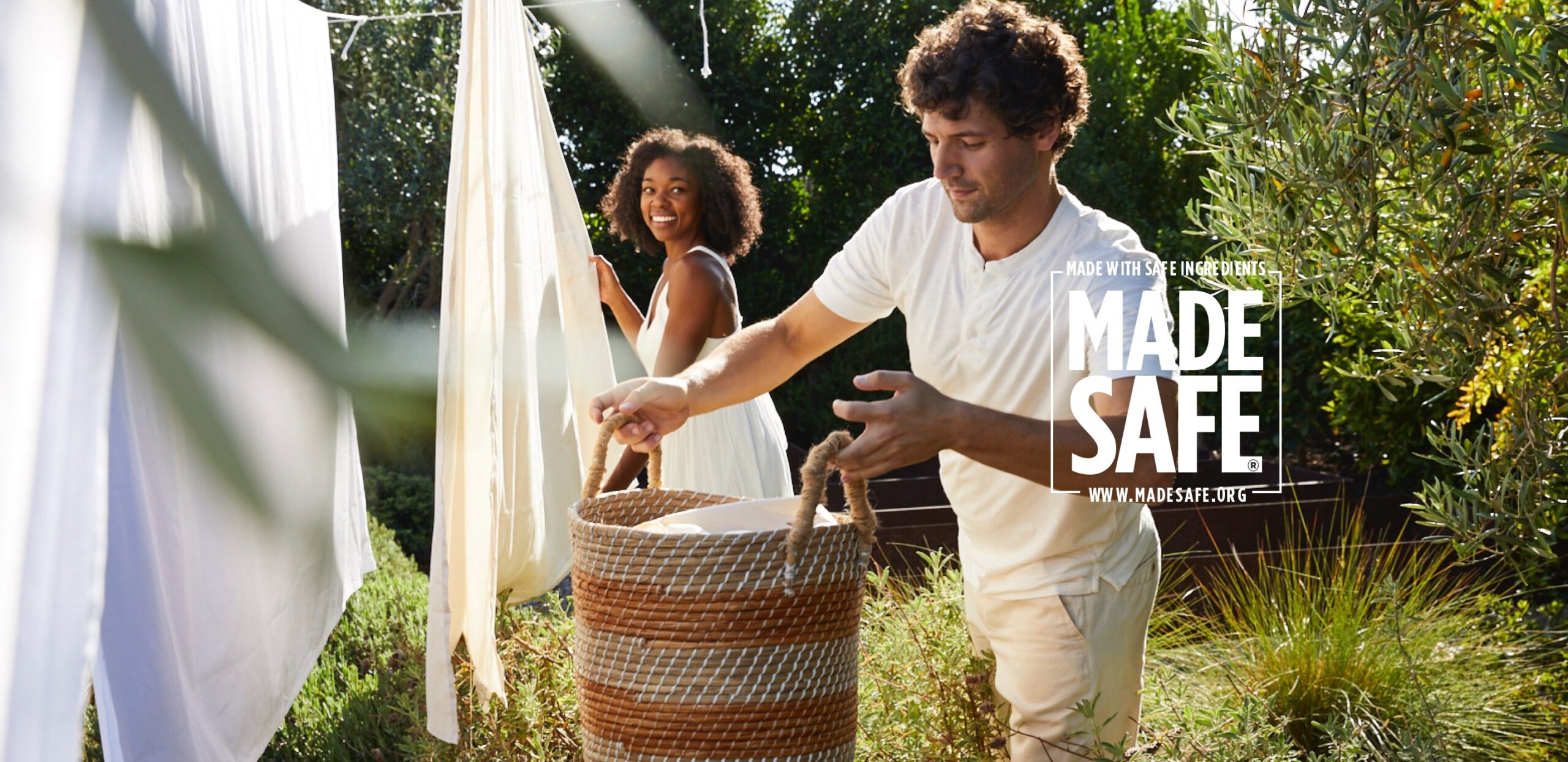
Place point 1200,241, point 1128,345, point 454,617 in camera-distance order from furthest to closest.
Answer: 1. point 1200,241
2. point 454,617
3. point 1128,345

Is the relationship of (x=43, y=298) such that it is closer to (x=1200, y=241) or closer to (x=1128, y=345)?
(x=1128, y=345)

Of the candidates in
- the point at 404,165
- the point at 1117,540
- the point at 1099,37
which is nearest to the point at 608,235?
the point at 404,165

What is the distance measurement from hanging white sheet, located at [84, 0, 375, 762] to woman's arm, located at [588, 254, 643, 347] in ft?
4.69

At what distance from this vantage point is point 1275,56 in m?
2.50

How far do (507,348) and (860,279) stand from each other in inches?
34.3

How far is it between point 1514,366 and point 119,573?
264cm

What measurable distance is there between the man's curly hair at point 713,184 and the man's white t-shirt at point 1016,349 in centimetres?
147

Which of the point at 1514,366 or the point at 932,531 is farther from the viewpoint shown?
the point at 932,531

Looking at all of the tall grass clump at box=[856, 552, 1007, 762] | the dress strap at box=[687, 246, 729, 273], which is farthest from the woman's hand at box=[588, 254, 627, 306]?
the tall grass clump at box=[856, 552, 1007, 762]

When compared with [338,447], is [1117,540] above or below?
below

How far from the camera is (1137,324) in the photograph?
80.6 inches

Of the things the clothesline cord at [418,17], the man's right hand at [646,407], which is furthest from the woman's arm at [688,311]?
the man's right hand at [646,407]

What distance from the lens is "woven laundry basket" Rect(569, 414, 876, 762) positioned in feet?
5.41

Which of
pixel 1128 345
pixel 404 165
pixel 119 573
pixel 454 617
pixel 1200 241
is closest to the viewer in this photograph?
pixel 1128 345
